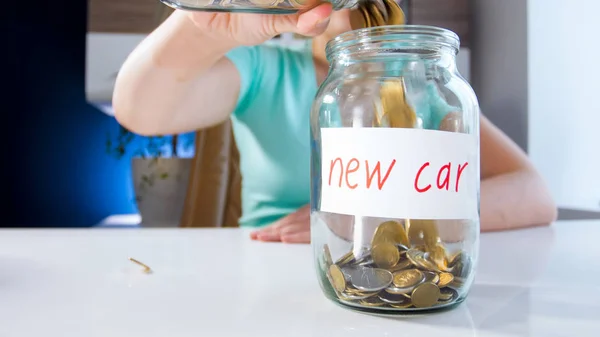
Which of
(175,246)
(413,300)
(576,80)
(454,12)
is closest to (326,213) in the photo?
(413,300)

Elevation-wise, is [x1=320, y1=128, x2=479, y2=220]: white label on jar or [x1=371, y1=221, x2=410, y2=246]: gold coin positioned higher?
[x1=320, y1=128, x2=479, y2=220]: white label on jar

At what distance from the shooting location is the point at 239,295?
0.94 ft

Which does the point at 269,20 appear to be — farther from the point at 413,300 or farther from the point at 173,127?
the point at 173,127

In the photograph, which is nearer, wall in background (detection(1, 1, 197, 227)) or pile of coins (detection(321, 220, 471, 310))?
pile of coins (detection(321, 220, 471, 310))

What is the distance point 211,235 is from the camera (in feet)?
1.92

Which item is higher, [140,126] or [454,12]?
[454,12]

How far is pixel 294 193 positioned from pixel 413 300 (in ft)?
2.17

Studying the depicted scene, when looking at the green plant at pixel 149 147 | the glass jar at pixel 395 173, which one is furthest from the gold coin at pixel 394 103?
the green plant at pixel 149 147

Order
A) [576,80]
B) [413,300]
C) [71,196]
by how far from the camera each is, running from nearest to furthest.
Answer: [413,300], [576,80], [71,196]

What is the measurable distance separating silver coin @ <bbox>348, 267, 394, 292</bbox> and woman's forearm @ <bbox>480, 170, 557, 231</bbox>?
421 millimetres

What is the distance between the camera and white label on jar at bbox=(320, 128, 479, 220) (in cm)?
25

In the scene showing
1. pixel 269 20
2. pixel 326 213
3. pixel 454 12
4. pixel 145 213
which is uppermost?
pixel 454 12

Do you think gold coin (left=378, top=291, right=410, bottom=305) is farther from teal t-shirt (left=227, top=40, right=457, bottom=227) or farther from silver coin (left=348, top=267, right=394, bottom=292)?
teal t-shirt (left=227, top=40, right=457, bottom=227)

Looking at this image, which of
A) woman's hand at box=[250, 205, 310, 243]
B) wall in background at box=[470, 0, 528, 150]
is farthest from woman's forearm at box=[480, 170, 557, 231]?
wall in background at box=[470, 0, 528, 150]
